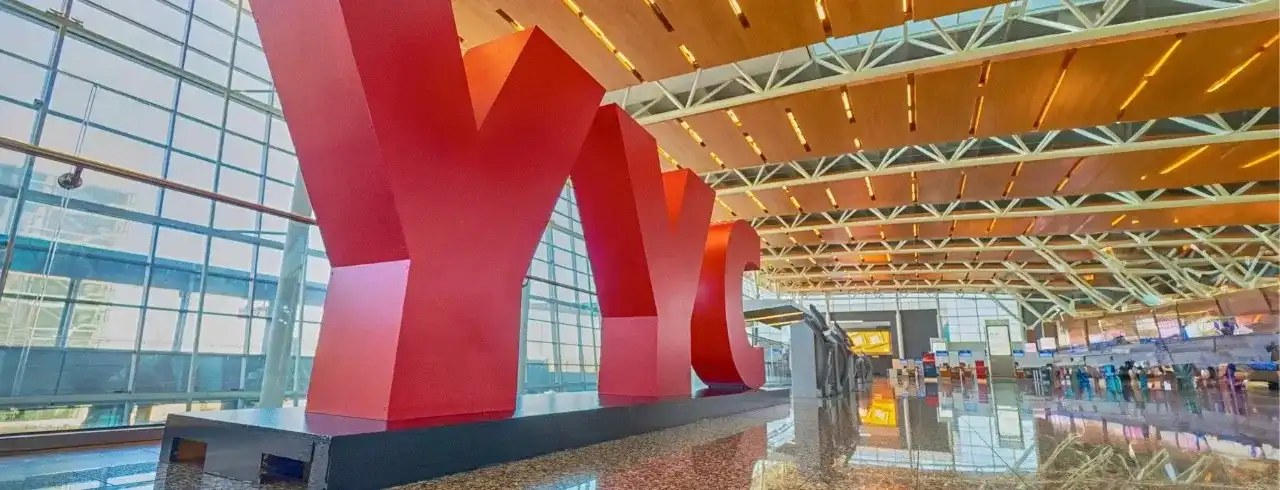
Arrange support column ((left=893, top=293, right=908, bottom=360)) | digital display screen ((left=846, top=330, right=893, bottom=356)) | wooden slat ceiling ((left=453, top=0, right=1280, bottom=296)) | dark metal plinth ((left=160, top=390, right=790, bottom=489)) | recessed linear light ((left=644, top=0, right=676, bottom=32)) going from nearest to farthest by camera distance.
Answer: dark metal plinth ((left=160, top=390, right=790, bottom=489))
recessed linear light ((left=644, top=0, right=676, bottom=32))
wooden slat ceiling ((left=453, top=0, right=1280, bottom=296))
digital display screen ((left=846, top=330, right=893, bottom=356))
support column ((left=893, top=293, right=908, bottom=360))

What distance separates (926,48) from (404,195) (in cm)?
1028

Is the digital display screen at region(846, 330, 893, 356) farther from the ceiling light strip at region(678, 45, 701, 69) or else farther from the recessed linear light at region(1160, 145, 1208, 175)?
the ceiling light strip at region(678, 45, 701, 69)

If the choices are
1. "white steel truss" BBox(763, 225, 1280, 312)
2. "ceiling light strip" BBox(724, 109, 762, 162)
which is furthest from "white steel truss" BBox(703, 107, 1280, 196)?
"white steel truss" BBox(763, 225, 1280, 312)

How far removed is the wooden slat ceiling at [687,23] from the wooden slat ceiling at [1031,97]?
2.68 metres

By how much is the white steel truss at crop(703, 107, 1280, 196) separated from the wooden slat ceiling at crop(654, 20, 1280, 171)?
8.51 feet

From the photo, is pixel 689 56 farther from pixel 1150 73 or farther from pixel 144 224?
pixel 1150 73

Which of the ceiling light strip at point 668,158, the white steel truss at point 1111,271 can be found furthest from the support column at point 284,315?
the white steel truss at point 1111,271

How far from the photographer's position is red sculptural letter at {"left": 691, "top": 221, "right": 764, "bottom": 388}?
8734 mm

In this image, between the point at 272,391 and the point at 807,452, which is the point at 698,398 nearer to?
the point at 807,452

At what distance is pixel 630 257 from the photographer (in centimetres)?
613

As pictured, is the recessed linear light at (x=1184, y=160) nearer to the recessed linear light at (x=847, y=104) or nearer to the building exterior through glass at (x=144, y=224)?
the recessed linear light at (x=847, y=104)

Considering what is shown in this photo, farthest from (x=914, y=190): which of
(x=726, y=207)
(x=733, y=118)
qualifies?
(x=733, y=118)

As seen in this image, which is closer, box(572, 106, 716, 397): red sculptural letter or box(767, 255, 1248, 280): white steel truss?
box(572, 106, 716, 397): red sculptural letter

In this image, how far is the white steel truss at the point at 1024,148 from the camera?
11844 millimetres
